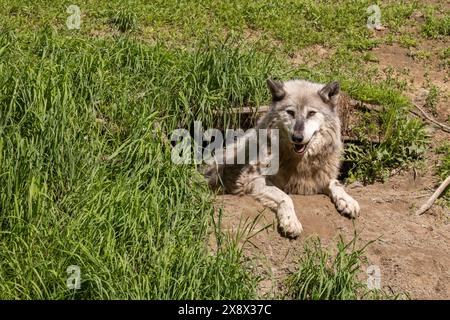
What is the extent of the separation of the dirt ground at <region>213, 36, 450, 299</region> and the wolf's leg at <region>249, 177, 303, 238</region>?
0.07m

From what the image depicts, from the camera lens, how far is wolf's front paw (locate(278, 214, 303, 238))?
5.97 m

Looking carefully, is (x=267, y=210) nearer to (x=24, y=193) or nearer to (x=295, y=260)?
(x=295, y=260)

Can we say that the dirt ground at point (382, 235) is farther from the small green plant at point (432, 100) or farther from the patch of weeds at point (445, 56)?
the patch of weeds at point (445, 56)

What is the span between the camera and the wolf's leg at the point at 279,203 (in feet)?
19.7

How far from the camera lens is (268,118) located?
6.80 m

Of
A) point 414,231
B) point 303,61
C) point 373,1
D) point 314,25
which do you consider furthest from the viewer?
point 373,1

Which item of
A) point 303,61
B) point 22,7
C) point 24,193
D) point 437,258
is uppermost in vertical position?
point 22,7

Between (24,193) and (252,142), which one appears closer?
(24,193)

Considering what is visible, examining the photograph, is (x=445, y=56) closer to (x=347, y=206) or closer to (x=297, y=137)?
(x=347, y=206)

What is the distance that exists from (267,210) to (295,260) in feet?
2.52

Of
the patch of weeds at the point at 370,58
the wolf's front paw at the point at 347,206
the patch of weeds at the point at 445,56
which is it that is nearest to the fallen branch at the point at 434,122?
the patch of weeds at the point at 370,58

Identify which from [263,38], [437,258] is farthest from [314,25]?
[437,258]

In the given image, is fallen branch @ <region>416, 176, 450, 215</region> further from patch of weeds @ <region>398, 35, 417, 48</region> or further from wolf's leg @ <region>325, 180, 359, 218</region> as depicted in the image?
patch of weeds @ <region>398, 35, 417, 48</region>

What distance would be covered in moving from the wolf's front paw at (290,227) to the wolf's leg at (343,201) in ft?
1.89
